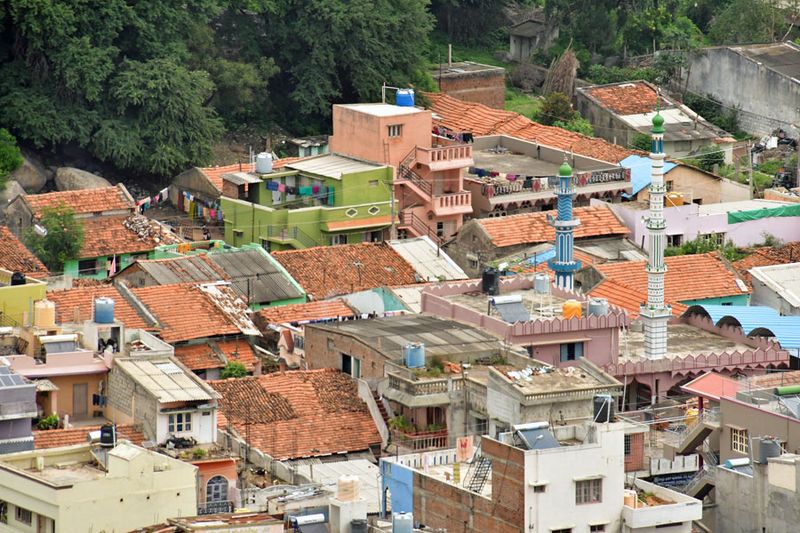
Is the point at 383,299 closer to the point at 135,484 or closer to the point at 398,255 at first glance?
the point at 398,255

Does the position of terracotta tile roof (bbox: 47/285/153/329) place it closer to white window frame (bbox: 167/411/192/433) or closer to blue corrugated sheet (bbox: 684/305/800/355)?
white window frame (bbox: 167/411/192/433)

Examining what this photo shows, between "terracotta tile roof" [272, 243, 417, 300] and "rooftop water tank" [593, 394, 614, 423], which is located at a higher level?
"rooftop water tank" [593, 394, 614, 423]

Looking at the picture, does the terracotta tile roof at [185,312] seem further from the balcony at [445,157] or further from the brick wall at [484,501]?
the balcony at [445,157]

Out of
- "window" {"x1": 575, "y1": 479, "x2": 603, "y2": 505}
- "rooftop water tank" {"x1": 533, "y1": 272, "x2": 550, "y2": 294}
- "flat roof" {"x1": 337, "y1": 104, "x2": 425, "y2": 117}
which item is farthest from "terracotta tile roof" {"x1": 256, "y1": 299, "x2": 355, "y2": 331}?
"window" {"x1": 575, "y1": 479, "x2": 603, "y2": 505}

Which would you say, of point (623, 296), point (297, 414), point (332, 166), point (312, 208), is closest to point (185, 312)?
point (297, 414)

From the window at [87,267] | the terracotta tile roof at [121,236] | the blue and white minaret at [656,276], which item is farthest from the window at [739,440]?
the window at [87,267]
